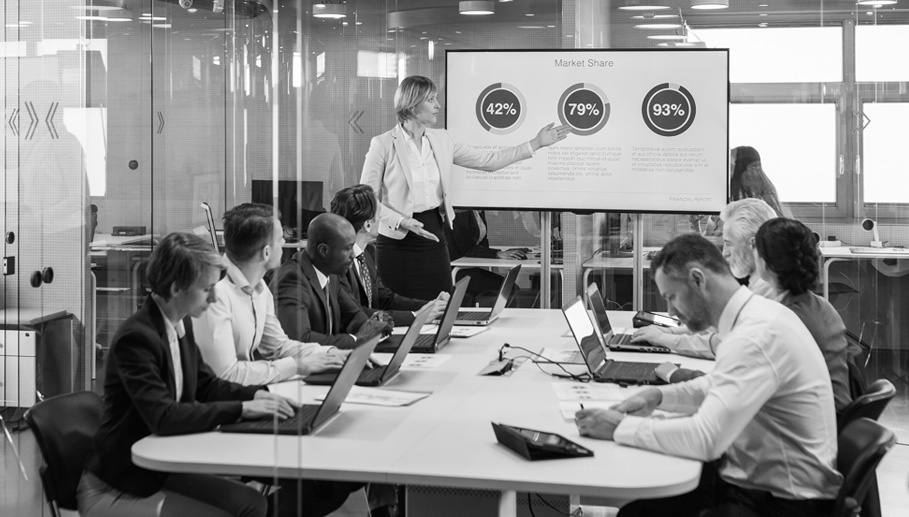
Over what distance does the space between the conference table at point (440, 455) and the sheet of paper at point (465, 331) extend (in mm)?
1082

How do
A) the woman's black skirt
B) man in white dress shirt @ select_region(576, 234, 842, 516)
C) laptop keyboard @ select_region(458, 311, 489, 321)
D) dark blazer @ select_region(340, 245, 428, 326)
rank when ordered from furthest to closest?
the woman's black skirt → laptop keyboard @ select_region(458, 311, 489, 321) → dark blazer @ select_region(340, 245, 428, 326) → man in white dress shirt @ select_region(576, 234, 842, 516)

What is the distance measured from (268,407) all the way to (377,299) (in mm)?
2171

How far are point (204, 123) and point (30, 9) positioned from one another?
1069 millimetres

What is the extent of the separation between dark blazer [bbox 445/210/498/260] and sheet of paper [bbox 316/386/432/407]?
3.85m

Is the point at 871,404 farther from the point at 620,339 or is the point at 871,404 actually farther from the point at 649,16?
the point at 649,16

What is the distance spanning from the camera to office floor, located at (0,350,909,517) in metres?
2.99

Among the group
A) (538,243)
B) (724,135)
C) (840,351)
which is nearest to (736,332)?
(840,351)

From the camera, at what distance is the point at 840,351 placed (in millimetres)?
3004

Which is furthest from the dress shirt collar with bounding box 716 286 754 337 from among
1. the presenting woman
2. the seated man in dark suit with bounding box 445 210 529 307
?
the seated man in dark suit with bounding box 445 210 529 307

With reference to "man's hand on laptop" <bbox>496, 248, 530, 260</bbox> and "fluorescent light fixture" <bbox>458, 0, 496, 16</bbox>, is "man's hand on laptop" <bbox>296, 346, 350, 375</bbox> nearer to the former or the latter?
"man's hand on laptop" <bbox>496, 248, 530, 260</bbox>

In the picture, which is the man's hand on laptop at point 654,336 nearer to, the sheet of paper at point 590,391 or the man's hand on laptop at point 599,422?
the sheet of paper at point 590,391

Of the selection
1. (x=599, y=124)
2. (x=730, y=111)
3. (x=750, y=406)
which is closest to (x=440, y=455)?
(x=750, y=406)

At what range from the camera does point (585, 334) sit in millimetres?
3252

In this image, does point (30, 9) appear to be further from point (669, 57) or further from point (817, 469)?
point (669, 57)
